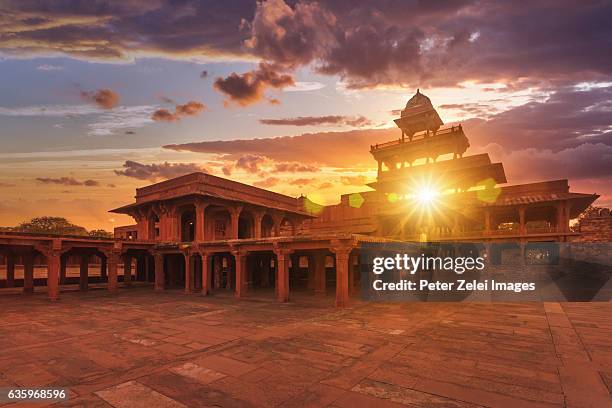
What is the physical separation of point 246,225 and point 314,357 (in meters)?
25.1

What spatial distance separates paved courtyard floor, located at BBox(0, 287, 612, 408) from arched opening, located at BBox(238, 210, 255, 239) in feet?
56.9

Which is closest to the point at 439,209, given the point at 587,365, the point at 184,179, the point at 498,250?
the point at 498,250

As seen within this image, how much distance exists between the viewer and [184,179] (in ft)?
92.3

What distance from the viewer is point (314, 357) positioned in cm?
831

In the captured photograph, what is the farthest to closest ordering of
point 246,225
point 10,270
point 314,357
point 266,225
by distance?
1. point 266,225
2. point 246,225
3. point 10,270
4. point 314,357

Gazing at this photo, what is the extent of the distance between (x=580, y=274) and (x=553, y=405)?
25414 mm

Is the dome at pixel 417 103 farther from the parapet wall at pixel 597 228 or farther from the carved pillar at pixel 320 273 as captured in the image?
the carved pillar at pixel 320 273

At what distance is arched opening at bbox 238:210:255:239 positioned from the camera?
31.9m

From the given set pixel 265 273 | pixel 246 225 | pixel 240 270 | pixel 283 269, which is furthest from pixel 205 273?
pixel 246 225

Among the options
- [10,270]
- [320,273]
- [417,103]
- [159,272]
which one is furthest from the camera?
[417,103]

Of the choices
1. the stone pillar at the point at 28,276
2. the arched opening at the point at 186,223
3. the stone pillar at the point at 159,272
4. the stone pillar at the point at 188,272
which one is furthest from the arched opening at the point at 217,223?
the stone pillar at the point at 28,276

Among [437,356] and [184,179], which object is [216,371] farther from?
[184,179]

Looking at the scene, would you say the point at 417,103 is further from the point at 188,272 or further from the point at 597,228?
the point at 188,272

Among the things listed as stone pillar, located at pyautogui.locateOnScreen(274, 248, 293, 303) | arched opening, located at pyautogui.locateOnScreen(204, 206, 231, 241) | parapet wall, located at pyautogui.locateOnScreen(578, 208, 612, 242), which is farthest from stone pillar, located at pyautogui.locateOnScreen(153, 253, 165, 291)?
parapet wall, located at pyautogui.locateOnScreen(578, 208, 612, 242)
